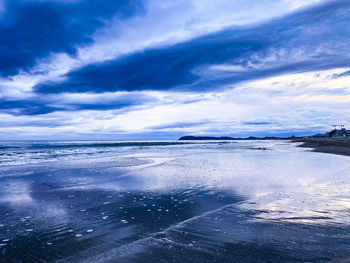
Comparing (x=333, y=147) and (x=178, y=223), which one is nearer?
(x=178, y=223)

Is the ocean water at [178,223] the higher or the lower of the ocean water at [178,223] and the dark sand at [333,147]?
the higher

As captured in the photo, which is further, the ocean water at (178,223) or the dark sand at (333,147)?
the dark sand at (333,147)

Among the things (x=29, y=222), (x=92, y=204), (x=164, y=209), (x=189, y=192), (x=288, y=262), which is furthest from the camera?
(x=189, y=192)

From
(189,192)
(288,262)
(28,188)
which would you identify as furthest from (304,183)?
(28,188)

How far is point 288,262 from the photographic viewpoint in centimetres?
415

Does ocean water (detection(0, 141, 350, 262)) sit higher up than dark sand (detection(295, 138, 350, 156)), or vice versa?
ocean water (detection(0, 141, 350, 262))

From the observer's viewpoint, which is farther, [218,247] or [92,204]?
[92,204]

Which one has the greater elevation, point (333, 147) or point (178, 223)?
point (178, 223)

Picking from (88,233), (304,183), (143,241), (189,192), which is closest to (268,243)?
(143,241)

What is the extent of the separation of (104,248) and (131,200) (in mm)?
3929

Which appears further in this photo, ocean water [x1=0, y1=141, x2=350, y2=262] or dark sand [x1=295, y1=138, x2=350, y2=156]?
dark sand [x1=295, y1=138, x2=350, y2=156]

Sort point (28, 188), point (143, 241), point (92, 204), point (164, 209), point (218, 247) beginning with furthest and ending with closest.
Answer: point (28, 188), point (92, 204), point (164, 209), point (143, 241), point (218, 247)

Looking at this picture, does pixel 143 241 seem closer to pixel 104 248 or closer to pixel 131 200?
pixel 104 248

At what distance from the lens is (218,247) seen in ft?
15.8
